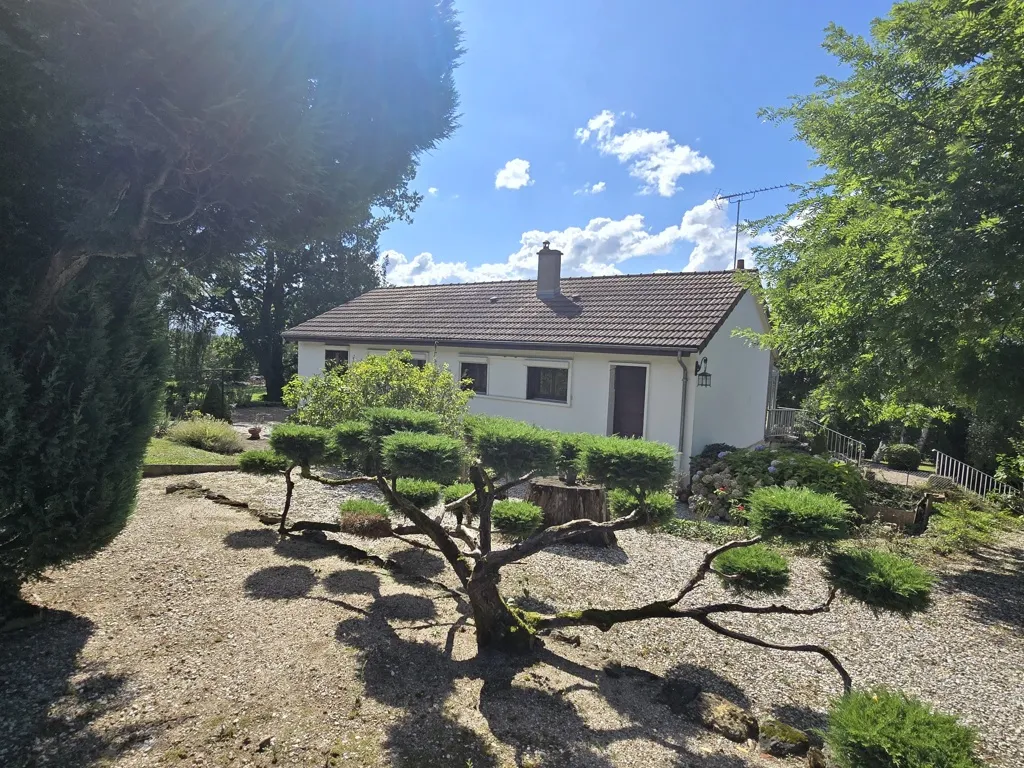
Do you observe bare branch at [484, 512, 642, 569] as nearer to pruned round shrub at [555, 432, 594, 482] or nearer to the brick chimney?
pruned round shrub at [555, 432, 594, 482]

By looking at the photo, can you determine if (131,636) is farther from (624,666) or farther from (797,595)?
(797,595)

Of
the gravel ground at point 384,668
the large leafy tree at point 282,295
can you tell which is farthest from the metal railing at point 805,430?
the large leafy tree at point 282,295

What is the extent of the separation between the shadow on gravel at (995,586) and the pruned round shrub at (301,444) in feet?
23.3

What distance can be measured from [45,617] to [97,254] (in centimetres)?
264

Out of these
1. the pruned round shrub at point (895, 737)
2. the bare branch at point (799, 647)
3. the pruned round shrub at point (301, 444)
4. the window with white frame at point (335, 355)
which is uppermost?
the window with white frame at point (335, 355)

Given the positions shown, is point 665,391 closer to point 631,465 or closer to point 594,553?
point 594,553

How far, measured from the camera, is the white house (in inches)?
455

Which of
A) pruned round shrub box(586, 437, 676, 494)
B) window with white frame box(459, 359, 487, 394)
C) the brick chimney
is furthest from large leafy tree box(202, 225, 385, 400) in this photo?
pruned round shrub box(586, 437, 676, 494)

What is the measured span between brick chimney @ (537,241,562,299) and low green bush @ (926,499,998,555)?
35.0 ft

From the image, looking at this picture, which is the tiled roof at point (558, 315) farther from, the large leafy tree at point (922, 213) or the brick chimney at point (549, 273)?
the large leafy tree at point (922, 213)

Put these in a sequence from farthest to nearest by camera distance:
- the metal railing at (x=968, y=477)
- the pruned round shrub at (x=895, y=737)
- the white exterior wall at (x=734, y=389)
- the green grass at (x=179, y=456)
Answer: the metal railing at (x=968, y=477)
the white exterior wall at (x=734, y=389)
the green grass at (x=179, y=456)
the pruned round shrub at (x=895, y=737)

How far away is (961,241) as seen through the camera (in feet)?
14.8

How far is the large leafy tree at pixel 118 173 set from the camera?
323 centimetres

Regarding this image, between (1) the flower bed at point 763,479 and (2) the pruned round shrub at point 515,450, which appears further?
(1) the flower bed at point 763,479
